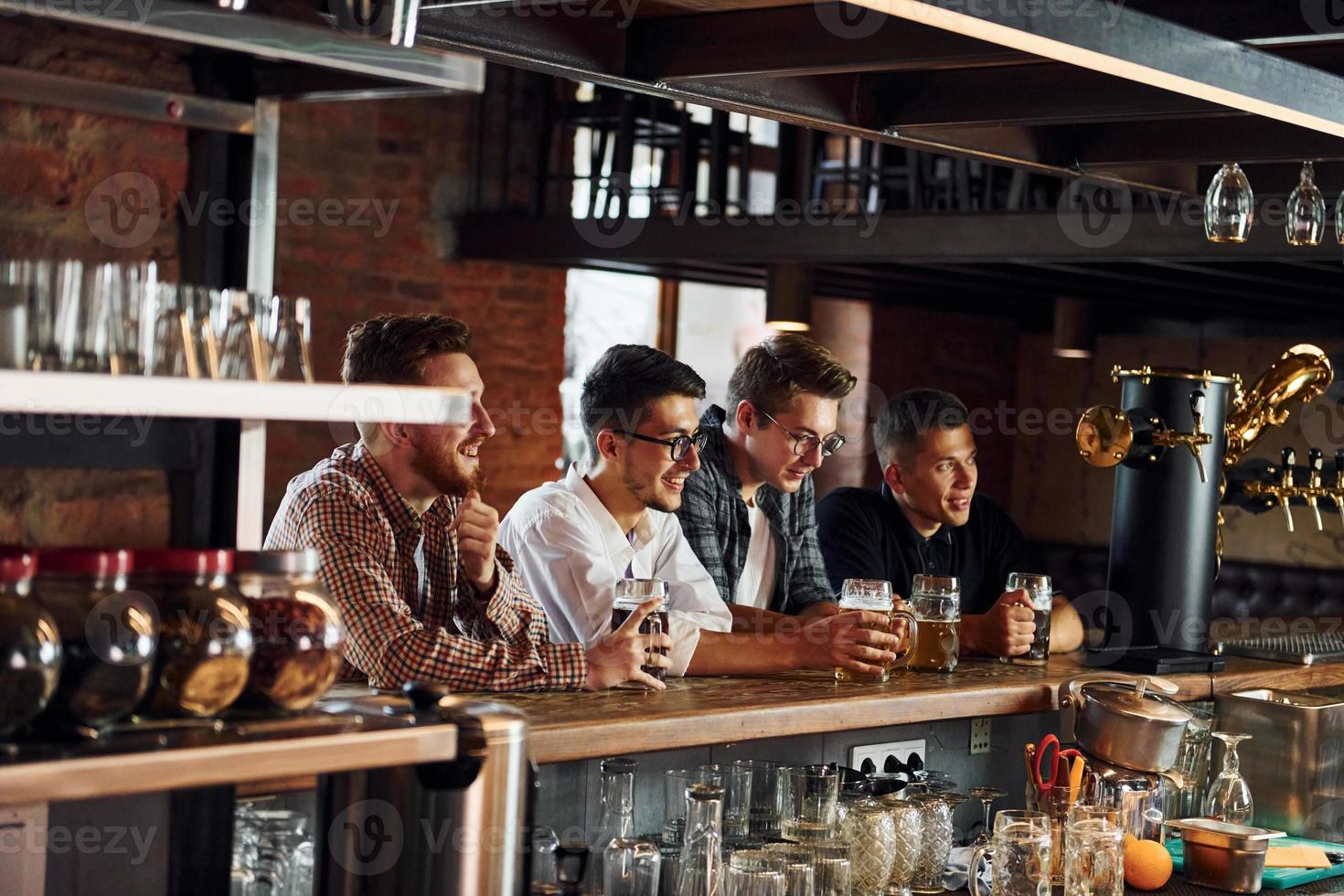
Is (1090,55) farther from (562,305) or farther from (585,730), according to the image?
(562,305)

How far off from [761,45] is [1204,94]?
2.00 feet

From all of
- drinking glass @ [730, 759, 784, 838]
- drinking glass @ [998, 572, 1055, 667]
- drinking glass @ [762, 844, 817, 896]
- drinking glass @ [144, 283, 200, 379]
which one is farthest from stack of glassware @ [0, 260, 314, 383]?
drinking glass @ [998, 572, 1055, 667]

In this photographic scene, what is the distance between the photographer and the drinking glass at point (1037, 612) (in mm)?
3115

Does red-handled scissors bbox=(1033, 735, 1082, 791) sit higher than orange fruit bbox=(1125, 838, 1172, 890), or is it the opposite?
red-handled scissors bbox=(1033, 735, 1082, 791)

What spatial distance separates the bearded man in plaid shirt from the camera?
2.29 metres

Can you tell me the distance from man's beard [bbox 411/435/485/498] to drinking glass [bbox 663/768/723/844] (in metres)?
0.58

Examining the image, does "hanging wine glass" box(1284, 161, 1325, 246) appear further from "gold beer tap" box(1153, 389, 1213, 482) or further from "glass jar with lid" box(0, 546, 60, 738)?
"glass jar with lid" box(0, 546, 60, 738)

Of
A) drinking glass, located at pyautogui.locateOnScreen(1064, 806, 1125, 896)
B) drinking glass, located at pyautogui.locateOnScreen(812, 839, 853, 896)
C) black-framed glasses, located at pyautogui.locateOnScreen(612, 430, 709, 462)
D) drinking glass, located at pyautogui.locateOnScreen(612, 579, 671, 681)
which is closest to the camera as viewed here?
drinking glass, located at pyautogui.locateOnScreen(812, 839, 853, 896)

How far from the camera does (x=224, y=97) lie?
1812mm

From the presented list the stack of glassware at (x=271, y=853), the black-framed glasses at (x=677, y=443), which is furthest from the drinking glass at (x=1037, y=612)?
the stack of glassware at (x=271, y=853)

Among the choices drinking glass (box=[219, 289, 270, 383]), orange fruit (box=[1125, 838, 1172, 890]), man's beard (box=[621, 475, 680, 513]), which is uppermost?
drinking glass (box=[219, 289, 270, 383])

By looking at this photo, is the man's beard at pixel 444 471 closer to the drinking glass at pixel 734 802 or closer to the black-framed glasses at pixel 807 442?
the drinking glass at pixel 734 802

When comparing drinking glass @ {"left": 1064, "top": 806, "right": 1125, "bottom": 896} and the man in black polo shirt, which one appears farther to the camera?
the man in black polo shirt

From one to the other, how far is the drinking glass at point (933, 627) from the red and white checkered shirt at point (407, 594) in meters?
0.71
